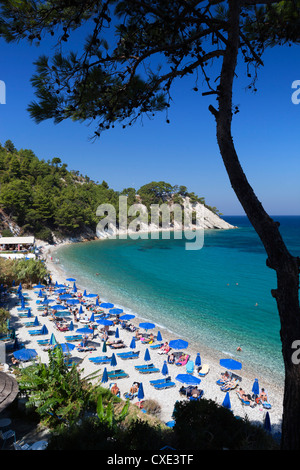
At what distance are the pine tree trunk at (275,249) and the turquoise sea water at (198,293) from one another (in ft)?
49.8

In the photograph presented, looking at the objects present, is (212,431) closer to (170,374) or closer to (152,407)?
(152,407)

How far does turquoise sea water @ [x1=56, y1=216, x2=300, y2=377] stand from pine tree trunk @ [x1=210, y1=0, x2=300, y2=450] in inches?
597

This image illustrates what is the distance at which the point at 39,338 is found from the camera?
18641 millimetres

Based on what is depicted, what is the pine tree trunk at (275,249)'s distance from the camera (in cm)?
371

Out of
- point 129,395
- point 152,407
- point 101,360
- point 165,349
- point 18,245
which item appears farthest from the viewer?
point 18,245

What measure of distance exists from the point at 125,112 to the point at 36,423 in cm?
904

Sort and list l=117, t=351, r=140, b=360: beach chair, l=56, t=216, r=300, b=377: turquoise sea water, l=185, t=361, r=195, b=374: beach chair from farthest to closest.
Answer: l=56, t=216, r=300, b=377: turquoise sea water
l=117, t=351, r=140, b=360: beach chair
l=185, t=361, r=195, b=374: beach chair

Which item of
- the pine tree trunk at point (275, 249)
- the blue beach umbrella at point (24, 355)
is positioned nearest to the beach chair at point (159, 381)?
the blue beach umbrella at point (24, 355)

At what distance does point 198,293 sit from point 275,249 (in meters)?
30.1

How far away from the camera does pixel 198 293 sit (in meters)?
32.9

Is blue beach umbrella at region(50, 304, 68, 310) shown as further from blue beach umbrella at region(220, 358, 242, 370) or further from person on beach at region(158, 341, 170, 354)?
blue beach umbrella at region(220, 358, 242, 370)

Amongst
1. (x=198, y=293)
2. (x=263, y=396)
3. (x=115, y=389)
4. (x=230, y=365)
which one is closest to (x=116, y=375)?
(x=115, y=389)

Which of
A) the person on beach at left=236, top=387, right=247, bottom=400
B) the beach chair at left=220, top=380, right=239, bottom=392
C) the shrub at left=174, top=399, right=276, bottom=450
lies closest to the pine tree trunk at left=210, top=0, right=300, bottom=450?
the shrub at left=174, top=399, right=276, bottom=450

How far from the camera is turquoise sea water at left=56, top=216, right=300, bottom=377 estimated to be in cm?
2079
